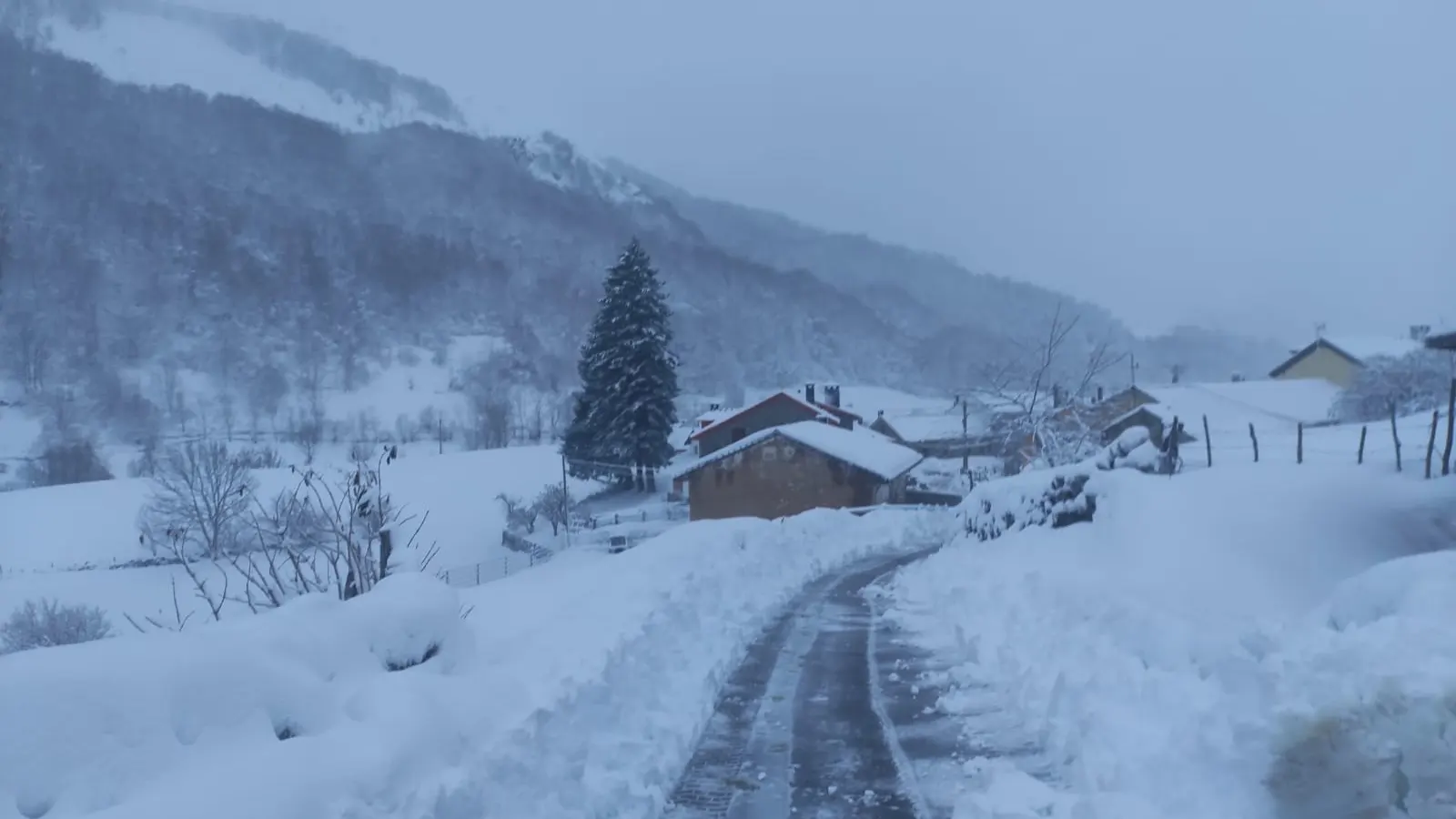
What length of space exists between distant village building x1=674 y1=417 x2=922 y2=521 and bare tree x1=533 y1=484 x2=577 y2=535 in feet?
18.2

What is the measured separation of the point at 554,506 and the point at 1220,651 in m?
46.2

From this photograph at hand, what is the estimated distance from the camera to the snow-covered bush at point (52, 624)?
23219mm

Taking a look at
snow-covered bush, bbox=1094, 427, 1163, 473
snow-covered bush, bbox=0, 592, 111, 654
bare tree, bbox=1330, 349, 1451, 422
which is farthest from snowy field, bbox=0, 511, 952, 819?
bare tree, bbox=1330, 349, 1451, 422

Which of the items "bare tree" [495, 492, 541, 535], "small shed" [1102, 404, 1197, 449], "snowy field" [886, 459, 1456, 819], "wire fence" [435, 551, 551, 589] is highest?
"small shed" [1102, 404, 1197, 449]

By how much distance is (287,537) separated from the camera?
1320 centimetres

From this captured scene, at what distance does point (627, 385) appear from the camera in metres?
52.3

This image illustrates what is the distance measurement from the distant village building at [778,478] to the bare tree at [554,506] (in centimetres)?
553

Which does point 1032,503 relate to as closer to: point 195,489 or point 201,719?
point 201,719

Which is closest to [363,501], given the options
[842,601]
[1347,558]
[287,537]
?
[287,537]

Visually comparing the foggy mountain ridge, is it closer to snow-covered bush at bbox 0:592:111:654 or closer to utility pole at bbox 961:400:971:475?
utility pole at bbox 961:400:971:475

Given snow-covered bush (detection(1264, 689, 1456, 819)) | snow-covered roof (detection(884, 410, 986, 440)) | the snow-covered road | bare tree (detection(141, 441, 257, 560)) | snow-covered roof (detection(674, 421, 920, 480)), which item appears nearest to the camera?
snow-covered bush (detection(1264, 689, 1456, 819))

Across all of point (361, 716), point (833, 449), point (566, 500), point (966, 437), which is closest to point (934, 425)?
point (966, 437)

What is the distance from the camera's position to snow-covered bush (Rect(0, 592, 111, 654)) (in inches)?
914

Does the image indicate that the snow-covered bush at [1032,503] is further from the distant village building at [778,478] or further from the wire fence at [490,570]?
the distant village building at [778,478]
